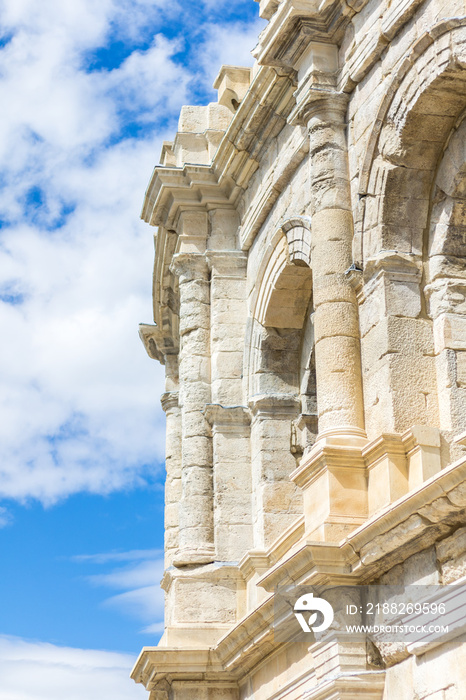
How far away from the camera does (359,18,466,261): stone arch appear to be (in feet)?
29.7

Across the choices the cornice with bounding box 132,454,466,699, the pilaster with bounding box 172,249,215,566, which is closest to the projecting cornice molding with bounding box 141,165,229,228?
the pilaster with bounding box 172,249,215,566

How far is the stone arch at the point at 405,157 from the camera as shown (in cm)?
905

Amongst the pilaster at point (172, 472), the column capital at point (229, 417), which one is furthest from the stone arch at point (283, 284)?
the pilaster at point (172, 472)

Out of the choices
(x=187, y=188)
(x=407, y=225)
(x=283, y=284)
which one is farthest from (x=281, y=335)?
(x=407, y=225)

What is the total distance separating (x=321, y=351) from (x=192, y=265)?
4327 mm

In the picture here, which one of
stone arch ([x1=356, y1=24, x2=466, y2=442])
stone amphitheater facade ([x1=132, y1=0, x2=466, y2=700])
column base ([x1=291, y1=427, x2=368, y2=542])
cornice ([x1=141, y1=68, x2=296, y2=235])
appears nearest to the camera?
stone amphitheater facade ([x1=132, y1=0, x2=466, y2=700])

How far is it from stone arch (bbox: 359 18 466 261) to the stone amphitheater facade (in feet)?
0.06

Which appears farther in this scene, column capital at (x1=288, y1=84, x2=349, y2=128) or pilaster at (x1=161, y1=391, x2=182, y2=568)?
pilaster at (x1=161, y1=391, x2=182, y2=568)

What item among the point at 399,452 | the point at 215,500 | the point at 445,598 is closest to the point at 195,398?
the point at 215,500

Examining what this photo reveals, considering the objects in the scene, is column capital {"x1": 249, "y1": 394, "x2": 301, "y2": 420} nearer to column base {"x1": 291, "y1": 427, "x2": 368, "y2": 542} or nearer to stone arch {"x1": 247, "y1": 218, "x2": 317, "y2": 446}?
stone arch {"x1": 247, "y1": 218, "x2": 317, "y2": 446}

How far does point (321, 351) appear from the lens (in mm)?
9297

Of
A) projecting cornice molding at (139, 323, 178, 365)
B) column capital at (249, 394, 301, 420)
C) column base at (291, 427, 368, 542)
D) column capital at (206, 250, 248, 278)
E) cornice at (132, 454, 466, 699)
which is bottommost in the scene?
cornice at (132, 454, 466, 699)

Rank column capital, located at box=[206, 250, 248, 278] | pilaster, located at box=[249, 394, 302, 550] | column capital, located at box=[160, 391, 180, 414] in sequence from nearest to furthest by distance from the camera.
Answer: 1. pilaster, located at box=[249, 394, 302, 550]
2. column capital, located at box=[206, 250, 248, 278]
3. column capital, located at box=[160, 391, 180, 414]

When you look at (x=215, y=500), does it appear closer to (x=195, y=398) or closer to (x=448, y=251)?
(x=195, y=398)
